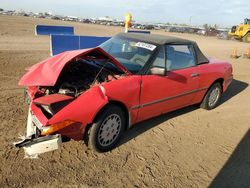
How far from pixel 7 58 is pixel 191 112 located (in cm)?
717

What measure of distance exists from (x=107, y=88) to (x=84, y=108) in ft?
1.51

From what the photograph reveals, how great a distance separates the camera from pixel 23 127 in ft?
14.8

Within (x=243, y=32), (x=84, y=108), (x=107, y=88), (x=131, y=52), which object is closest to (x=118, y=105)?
(x=107, y=88)

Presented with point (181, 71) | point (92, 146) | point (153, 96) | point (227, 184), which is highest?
point (181, 71)

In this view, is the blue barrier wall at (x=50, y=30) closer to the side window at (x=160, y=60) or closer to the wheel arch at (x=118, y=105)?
the side window at (x=160, y=60)

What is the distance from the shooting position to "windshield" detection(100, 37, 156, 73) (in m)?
4.45

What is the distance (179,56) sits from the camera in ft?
16.7

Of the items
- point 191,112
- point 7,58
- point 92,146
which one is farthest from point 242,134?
point 7,58

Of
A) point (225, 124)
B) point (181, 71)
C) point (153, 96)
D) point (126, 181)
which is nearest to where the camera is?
point (126, 181)

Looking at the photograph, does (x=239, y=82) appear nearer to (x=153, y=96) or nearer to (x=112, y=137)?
(x=153, y=96)

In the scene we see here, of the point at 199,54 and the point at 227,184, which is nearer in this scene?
the point at 227,184

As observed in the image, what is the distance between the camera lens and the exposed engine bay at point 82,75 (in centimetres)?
405

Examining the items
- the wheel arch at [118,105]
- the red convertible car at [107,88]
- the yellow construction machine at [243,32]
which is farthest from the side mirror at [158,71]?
the yellow construction machine at [243,32]

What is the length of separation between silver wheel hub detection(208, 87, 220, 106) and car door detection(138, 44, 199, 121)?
813mm
